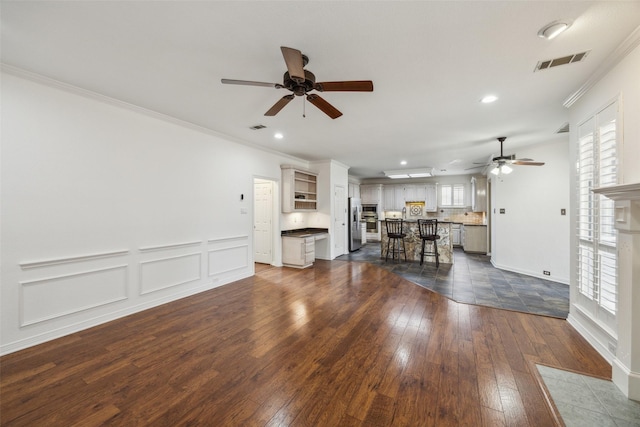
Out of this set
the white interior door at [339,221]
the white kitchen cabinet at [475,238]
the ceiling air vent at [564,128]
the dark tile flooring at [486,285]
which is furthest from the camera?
the white kitchen cabinet at [475,238]

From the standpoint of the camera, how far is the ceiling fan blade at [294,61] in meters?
1.74

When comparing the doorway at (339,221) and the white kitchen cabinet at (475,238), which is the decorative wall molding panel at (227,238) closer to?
the doorway at (339,221)

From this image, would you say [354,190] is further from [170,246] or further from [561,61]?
[561,61]

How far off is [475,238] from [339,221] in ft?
14.3

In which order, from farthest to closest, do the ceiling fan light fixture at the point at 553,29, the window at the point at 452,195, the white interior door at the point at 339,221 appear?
the window at the point at 452,195, the white interior door at the point at 339,221, the ceiling fan light fixture at the point at 553,29

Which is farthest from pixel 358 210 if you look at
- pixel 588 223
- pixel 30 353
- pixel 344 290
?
pixel 30 353

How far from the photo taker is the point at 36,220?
261 centimetres

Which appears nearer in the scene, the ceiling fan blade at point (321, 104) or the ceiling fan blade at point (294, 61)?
the ceiling fan blade at point (294, 61)

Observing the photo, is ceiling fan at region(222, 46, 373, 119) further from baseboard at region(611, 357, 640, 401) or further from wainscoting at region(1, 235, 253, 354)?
baseboard at region(611, 357, 640, 401)

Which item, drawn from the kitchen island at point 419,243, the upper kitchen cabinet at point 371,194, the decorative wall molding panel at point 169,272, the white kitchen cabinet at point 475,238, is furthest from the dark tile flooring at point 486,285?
the decorative wall molding panel at point 169,272

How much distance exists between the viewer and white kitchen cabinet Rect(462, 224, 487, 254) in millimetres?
7773

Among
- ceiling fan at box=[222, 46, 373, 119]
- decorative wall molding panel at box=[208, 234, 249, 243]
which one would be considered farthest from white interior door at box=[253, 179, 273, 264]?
ceiling fan at box=[222, 46, 373, 119]

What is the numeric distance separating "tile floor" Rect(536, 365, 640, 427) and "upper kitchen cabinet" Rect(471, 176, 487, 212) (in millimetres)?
7430

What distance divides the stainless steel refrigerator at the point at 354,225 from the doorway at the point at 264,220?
288 centimetres
